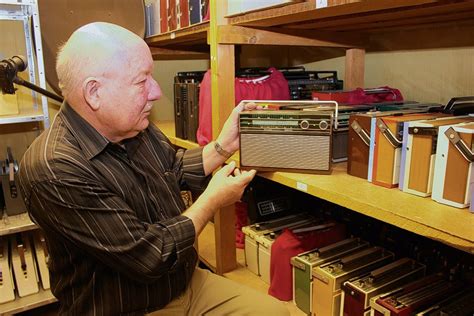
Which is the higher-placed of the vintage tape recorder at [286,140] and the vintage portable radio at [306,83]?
the vintage portable radio at [306,83]

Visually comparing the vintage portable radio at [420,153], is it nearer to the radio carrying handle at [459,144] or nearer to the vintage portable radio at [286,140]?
the radio carrying handle at [459,144]

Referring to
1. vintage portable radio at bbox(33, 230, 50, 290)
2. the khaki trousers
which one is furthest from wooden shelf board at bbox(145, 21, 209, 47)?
vintage portable radio at bbox(33, 230, 50, 290)

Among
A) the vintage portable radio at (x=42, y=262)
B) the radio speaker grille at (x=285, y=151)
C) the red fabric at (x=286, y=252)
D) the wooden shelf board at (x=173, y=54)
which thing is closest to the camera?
the radio speaker grille at (x=285, y=151)

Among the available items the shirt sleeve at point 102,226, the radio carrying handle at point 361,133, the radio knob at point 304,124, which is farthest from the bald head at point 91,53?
the radio carrying handle at point 361,133

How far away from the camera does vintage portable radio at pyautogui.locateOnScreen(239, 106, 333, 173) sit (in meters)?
1.15

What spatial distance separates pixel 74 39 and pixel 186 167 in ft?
1.91

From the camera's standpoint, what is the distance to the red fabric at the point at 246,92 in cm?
158

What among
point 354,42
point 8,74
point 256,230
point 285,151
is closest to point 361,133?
point 285,151

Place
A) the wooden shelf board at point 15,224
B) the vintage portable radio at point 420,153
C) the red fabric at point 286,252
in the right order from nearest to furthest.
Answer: the vintage portable radio at point 420,153 → the red fabric at point 286,252 → the wooden shelf board at point 15,224

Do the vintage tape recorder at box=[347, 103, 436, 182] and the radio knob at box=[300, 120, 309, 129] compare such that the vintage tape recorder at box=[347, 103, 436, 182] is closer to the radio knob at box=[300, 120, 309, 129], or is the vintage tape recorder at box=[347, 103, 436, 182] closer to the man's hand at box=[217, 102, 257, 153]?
the radio knob at box=[300, 120, 309, 129]

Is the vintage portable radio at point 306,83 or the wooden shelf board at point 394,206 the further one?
the vintage portable radio at point 306,83

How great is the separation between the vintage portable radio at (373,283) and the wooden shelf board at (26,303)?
4.55ft

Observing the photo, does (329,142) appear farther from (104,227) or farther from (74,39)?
(74,39)

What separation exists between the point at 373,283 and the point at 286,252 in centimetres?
34
